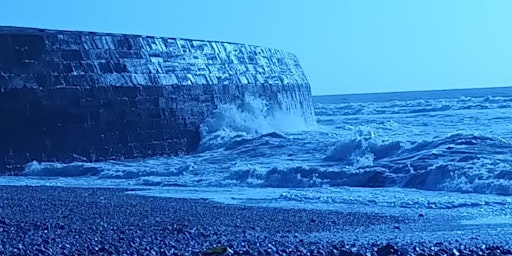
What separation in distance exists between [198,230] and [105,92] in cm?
754

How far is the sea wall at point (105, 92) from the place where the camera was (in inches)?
A: 483

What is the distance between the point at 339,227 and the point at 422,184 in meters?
3.23

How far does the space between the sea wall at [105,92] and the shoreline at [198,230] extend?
3.67m

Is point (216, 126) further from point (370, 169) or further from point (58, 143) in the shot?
point (370, 169)

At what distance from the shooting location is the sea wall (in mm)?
12273

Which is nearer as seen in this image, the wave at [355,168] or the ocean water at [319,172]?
the ocean water at [319,172]

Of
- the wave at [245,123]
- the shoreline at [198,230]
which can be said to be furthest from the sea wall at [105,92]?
the shoreline at [198,230]

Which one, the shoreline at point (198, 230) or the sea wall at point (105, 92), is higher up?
the sea wall at point (105, 92)

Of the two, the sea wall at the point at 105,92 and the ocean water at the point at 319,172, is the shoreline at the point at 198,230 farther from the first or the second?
the sea wall at the point at 105,92

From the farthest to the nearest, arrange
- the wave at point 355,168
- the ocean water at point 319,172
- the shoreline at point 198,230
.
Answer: the wave at point 355,168 → the ocean water at point 319,172 → the shoreline at point 198,230

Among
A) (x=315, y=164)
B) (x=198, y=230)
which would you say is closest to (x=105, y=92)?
(x=315, y=164)

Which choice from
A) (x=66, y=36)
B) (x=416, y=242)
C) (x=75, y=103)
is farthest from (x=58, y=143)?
(x=416, y=242)

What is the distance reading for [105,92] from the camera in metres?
13.4

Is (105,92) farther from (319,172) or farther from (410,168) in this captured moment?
(410,168)
